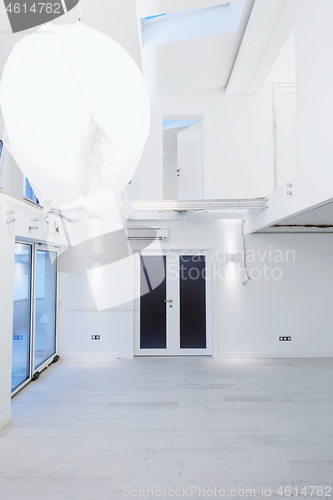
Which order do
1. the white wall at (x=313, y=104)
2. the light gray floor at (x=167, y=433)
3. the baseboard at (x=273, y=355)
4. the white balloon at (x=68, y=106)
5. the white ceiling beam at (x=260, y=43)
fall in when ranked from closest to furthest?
the white balloon at (x=68, y=106) → the white wall at (x=313, y=104) → the light gray floor at (x=167, y=433) → the white ceiling beam at (x=260, y=43) → the baseboard at (x=273, y=355)

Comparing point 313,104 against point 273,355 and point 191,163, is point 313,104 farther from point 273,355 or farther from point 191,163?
point 273,355

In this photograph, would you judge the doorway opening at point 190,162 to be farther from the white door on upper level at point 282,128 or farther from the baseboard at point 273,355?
the baseboard at point 273,355

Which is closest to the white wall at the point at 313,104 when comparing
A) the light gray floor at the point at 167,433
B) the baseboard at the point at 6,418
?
the light gray floor at the point at 167,433

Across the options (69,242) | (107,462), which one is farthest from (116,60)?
(69,242)

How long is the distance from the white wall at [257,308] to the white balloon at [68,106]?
4506 mm

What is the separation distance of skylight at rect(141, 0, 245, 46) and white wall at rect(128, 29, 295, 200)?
1239mm

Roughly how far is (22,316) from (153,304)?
87.6 inches

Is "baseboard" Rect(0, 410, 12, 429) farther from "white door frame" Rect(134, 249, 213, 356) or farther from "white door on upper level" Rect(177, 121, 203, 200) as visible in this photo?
"white door on upper level" Rect(177, 121, 203, 200)

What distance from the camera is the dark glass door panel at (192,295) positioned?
207 inches

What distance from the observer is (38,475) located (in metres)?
2.23

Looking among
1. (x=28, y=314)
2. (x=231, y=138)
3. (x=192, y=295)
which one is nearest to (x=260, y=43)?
(x=231, y=138)

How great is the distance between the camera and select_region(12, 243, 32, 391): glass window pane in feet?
12.6

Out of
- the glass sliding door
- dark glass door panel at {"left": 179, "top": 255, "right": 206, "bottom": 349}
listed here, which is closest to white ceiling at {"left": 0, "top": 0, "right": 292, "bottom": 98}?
the glass sliding door

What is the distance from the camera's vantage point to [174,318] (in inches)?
207
